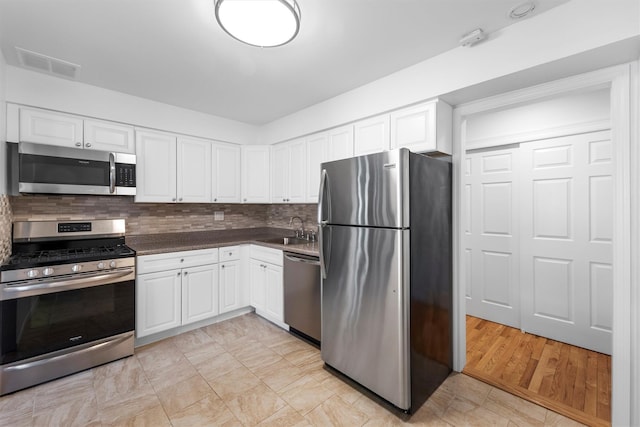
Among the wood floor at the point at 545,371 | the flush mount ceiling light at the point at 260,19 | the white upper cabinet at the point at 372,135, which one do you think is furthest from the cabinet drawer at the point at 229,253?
the wood floor at the point at 545,371

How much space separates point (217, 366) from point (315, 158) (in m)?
2.18

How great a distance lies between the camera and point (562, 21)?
1.58 metres

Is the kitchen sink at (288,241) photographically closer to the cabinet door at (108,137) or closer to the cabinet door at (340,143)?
the cabinet door at (340,143)

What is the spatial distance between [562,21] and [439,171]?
103cm

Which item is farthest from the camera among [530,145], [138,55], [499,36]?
[530,145]

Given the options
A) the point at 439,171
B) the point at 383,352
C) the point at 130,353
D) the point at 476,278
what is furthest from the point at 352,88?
the point at 130,353

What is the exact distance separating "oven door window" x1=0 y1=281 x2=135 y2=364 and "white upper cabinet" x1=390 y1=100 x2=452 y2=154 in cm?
263

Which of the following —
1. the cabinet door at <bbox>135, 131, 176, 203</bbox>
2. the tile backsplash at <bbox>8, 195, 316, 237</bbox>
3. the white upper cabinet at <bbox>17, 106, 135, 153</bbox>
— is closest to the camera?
the white upper cabinet at <bbox>17, 106, 135, 153</bbox>

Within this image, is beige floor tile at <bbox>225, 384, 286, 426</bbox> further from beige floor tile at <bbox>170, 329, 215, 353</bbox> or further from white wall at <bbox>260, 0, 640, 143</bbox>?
white wall at <bbox>260, 0, 640, 143</bbox>

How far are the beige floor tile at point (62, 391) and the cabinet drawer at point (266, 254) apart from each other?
1.69 m

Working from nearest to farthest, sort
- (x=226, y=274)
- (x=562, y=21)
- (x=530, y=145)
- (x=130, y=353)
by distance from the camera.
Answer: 1. (x=562, y=21)
2. (x=130, y=353)
3. (x=530, y=145)
4. (x=226, y=274)

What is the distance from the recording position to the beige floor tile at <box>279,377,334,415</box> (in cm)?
191

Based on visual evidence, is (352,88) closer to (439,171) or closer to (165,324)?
(439,171)

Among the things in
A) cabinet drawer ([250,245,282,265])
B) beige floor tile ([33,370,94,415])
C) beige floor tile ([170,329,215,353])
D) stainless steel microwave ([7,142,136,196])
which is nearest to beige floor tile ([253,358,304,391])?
beige floor tile ([170,329,215,353])
